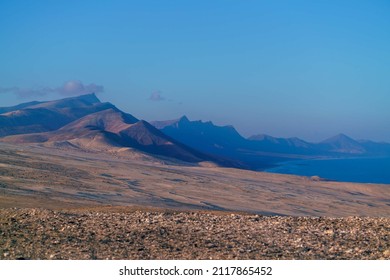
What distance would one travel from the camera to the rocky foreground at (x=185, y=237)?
26.6 feet

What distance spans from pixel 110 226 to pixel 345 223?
477 cm

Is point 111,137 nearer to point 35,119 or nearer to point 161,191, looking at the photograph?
point 35,119

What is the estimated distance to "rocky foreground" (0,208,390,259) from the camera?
8.12 m

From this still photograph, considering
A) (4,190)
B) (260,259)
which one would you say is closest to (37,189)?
(4,190)

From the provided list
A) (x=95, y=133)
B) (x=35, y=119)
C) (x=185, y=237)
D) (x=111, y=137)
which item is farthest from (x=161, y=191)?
(x=35, y=119)

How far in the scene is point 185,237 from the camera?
30.7 feet

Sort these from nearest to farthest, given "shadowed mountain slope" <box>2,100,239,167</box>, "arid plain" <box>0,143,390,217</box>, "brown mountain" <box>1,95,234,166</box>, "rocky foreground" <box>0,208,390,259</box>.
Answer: "rocky foreground" <box>0,208,390,259</box>, "arid plain" <box>0,143,390,217</box>, "shadowed mountain slope" <box>2,100,239,167</box>, "brown mountain" <box>1,95,234,166</box>

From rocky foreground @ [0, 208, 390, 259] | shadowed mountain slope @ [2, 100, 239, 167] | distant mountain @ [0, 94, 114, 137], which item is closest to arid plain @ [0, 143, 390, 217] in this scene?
rocky foreground @ [0, 208, 390, 259]

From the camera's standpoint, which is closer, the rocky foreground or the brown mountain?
the rocky foreground

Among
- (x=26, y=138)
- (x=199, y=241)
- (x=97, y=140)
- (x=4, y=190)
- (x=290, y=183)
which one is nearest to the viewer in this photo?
(x=199, y=241)

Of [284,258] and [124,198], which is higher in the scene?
[284,258]

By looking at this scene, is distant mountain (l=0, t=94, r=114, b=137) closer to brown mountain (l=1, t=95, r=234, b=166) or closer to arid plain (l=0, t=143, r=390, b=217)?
brown mountain (l=1, t=95, r=234, b=166)

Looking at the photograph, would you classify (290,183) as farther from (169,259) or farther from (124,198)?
(169,259)

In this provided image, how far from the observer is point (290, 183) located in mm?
58906
